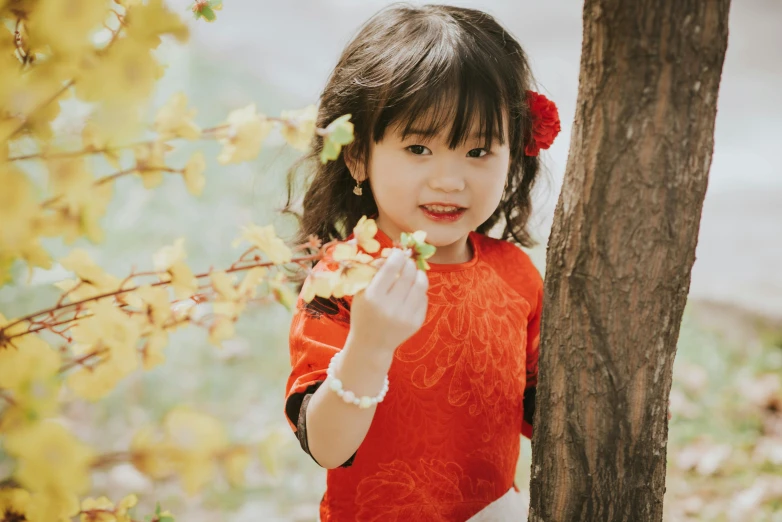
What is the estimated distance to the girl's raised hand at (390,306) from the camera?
0.83 metres

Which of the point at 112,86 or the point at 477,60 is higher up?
the point at 477,60

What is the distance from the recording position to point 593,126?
85 centimetres

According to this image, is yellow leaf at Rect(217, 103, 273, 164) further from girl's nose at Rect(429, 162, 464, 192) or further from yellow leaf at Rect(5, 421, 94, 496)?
girl's nose at Rect(429, 162, 464, 192)

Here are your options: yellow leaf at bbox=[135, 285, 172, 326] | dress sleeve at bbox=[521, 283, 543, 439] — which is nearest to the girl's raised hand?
yellow leaf at bbox=[135, 285, 172, 326]

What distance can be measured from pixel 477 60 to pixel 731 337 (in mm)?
2118

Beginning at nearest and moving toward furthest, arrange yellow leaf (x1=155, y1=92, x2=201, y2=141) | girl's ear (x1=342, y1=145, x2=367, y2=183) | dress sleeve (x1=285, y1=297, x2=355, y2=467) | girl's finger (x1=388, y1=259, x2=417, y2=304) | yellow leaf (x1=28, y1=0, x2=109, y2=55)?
yellow leaf (x1=28, y1=0, x2=109, y2=55)
yellow leaf (x1=155, y1=92, x2=201, y2=141)
girl's finger (x1=388, y1=259, x2=417, y2=304)
dress sleeve (x1=285, y1=297, x2=355, y2=467)
girl's ear (x1=342, y1=145, x2=367, y2=183)

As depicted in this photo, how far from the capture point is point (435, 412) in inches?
46.2

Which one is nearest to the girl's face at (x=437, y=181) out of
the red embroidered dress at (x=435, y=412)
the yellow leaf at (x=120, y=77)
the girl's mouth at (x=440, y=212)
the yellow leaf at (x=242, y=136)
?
the girl's mouth at (x=440, y=212)

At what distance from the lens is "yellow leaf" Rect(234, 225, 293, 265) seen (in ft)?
2.32

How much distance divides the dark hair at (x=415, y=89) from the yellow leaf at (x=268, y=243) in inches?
19.0

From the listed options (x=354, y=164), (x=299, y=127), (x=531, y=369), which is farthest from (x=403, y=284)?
(x=531, y=369)

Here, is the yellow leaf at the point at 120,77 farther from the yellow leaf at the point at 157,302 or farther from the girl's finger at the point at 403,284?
the girl's finger at the point at 403,284

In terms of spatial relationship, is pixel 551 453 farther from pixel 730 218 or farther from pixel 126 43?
pixel 730 218

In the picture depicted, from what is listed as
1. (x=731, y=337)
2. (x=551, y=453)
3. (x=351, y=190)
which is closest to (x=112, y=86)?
(x=551, y=453)
